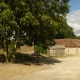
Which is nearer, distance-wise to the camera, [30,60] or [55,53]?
[30,60]

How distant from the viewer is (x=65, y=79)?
17.9 meters

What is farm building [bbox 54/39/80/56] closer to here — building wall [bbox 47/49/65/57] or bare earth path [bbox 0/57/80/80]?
building wall [bbox 47/49/65/57]

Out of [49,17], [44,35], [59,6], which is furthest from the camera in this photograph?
[44,35]

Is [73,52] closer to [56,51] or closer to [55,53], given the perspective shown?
[56,51]

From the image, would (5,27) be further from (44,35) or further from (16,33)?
(44,35)

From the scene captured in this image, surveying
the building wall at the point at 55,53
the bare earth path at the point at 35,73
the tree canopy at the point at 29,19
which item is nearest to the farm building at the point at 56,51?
the building wall at the point at 55,53

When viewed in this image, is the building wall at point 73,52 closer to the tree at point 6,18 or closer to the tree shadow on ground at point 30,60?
the tree shadow on ground at point 30,60

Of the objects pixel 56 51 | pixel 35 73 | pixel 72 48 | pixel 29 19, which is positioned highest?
pixel 29 19

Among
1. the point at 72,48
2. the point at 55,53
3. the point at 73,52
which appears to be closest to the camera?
the point at 55,53

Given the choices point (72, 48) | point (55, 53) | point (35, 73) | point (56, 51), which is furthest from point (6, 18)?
point (72, 48)

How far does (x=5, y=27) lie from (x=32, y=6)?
4332 mm

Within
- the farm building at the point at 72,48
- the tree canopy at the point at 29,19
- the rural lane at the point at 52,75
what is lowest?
the rural lane at the point at 52,75

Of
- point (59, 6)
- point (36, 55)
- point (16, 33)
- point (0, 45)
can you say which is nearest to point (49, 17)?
point (59, 6)

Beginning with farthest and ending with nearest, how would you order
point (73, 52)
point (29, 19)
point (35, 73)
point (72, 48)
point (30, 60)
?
point (72, 48) < point (73, 52) < point (30, 60) < point (29, 19) < point (35, 73)
